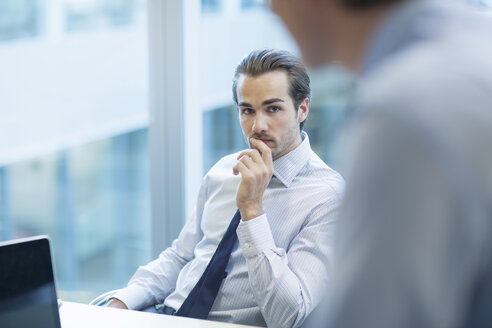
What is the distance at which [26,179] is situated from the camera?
312 centimetres

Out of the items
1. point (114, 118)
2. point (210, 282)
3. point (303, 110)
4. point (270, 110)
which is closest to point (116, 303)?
point (210, 282)

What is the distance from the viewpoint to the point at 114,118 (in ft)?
9.66

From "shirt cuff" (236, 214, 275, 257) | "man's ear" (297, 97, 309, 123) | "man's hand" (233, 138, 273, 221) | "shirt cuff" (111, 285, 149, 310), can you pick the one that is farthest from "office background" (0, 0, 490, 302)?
"shirt cuff" (236, 214, 275, 257)

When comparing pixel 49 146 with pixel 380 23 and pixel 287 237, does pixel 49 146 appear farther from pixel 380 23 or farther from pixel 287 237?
pixel 380 23

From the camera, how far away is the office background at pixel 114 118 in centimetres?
267

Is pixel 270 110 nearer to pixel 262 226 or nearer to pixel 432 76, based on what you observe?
pixel 262 226

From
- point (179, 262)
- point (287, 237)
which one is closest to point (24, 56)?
point (179, 262)

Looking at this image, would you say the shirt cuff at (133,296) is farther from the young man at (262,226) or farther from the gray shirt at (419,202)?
the gray shirt at (419,202)

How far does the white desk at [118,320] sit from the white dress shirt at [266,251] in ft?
0.82

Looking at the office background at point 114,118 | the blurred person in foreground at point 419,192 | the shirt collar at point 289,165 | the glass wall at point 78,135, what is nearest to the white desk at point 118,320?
the shirt collar at point 289,165

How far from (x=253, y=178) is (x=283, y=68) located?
458 millimetres

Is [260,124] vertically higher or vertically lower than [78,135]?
higher

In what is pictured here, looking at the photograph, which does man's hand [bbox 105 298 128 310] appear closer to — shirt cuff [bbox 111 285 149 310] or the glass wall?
shirt cuff [bbox 111 285 149 310]

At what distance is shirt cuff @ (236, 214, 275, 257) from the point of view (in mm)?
1634
